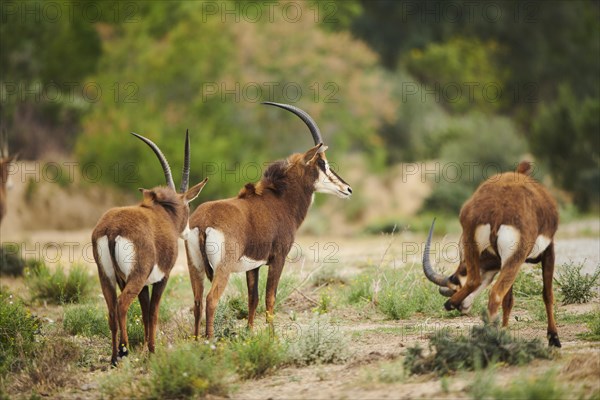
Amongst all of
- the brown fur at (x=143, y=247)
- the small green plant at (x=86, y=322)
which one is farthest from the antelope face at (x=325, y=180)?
the small green plant at (x=86, y=322)

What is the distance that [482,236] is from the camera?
884cm

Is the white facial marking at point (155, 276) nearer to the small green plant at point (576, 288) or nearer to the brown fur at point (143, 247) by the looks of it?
the brown fur at point (143, 247)

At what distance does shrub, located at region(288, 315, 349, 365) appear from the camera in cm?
913

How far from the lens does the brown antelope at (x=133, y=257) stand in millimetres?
9180

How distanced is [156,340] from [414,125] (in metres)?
31.2

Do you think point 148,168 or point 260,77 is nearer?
point 148,168

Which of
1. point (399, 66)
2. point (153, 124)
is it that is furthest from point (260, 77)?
point (399, 66)

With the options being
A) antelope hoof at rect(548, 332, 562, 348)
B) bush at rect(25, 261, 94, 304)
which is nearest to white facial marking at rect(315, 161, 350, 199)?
antelope hoof at rect(548, 332, 562, 348)

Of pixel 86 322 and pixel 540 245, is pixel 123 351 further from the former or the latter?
pixel 540 245

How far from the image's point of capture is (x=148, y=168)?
2639 centimetres

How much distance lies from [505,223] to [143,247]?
3.45 meters

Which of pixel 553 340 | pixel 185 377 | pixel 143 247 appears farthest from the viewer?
pixel 143 247

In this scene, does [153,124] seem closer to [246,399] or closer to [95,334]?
[95,334]

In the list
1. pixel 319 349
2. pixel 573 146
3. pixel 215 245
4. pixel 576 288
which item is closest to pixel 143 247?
pixel 215 245
